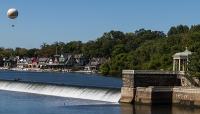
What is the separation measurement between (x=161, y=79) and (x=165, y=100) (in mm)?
4266

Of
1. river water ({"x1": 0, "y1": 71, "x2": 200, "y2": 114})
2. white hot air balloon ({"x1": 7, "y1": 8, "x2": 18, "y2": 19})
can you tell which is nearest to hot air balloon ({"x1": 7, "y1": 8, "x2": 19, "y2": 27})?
white hot air balloon ({"x1": 7, "y1": 8, "x2": 18, "y2": 19})

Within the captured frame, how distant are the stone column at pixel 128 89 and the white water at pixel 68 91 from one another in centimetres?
144

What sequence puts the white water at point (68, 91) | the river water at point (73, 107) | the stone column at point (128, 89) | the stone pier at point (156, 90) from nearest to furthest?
the river water at point (73, 107) < the stone pier at point (156, 90) < the stone column at point (128, 89) < the white water at point (68, 91)

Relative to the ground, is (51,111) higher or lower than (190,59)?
lower

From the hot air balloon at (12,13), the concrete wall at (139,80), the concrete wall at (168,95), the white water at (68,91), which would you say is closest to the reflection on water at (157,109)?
the concrete wall at (168,95)

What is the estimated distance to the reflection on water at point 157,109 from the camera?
5438cm

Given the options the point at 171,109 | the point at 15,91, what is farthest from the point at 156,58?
the point at 171,109

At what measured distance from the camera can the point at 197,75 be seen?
207 ft

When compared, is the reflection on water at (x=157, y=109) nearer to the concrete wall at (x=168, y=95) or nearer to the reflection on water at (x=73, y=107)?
the reflection on water at (x=73, y=107)

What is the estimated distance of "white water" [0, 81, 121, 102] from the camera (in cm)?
6391

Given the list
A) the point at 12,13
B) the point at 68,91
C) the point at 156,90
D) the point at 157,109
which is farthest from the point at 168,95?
the point at 12,13

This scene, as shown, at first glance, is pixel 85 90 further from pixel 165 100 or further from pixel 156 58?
pixel 156 58

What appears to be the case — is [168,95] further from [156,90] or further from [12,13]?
[12,13]

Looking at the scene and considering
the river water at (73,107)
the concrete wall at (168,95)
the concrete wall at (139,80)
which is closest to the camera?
the river water at (73,107)
